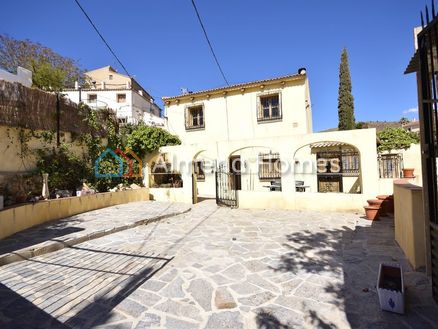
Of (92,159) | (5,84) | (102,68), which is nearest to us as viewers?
(5,84)

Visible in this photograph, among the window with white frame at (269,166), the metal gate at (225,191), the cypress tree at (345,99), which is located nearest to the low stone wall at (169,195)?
the metal gate at (225,191)

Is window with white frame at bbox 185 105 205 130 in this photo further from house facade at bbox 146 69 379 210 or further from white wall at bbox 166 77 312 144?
white wall at bbox 166 77 312 144

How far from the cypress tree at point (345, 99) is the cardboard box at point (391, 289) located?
61.1 ft

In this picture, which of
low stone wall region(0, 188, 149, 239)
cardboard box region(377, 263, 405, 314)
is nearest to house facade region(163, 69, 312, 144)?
low stone wall region(0, 188, 149, 239)

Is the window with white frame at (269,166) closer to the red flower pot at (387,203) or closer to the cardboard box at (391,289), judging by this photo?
the red flower pot at (387,203)

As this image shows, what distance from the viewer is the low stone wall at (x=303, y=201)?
343 inches

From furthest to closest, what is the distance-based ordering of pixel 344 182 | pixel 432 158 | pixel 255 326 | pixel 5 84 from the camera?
pixel 344 182
pixel 5 84
pixel 432 158
pixel 255 326

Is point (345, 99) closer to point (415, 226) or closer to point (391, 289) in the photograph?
point (415, 226)

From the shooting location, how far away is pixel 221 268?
430 centimetres

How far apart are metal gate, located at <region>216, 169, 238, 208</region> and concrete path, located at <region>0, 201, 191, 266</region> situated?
66.5 inches

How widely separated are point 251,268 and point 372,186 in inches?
250

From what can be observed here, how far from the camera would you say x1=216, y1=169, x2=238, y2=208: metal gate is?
10.7m

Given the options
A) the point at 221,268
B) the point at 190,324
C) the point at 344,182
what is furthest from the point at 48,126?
the point at 344,182

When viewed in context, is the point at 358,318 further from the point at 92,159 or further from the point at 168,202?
the point at 92,159
